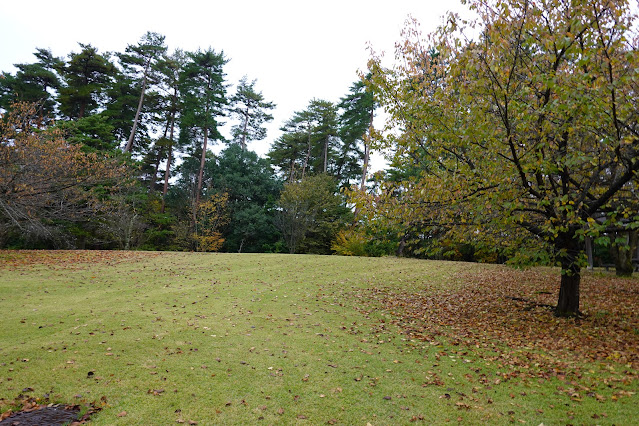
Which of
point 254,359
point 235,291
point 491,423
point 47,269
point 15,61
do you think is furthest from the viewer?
point 15,61

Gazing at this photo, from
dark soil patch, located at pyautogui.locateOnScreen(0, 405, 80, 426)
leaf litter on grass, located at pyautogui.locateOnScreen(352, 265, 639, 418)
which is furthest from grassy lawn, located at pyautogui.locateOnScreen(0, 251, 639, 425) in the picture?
dark soil patch, located at pyautogui.locateOnScreen(0, 405, 80, 426)

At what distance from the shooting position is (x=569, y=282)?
7941 mm

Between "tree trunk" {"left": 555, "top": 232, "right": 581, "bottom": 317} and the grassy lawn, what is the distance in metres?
0.35

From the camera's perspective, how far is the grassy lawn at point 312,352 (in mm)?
4074

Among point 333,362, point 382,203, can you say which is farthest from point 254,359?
point 382,203

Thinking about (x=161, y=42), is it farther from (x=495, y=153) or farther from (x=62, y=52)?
(x=495, y=153)

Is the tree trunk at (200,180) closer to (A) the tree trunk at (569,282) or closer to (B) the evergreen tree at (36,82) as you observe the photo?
(B) the evergreen tree at (36,82)

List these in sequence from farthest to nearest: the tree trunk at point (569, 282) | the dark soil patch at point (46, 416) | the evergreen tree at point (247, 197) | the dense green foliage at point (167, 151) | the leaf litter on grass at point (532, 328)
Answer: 1. the evergreen tree at point (247, 197)
2. the dense green foliage at point (167, 151)
3. the tree trunk at point (569, 282)
4. the leaf litter on grass at point (532, 328)
5. the dark soil patch at point (46, 416)

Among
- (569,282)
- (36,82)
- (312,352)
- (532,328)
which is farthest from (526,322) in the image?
(36,82)

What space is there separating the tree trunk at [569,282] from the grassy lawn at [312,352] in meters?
0.35

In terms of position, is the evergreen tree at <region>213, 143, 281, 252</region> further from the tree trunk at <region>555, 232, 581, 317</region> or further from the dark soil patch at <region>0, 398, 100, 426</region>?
the dark soil patch at <region>0, 398, 100, 426</region>

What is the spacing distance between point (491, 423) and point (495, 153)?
429 cm

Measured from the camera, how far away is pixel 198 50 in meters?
31.1

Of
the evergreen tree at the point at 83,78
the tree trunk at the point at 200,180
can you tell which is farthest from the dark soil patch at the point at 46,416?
the evergreen tree at the point at 83,78
